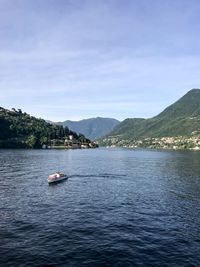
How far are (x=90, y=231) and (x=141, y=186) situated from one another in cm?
6110

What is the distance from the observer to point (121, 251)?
5466 cm

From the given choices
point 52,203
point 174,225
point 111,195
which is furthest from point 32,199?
point 174,225

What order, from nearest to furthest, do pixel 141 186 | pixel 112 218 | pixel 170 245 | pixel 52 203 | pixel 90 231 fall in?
pixel 170 245, pixel 90 231, pixel 112 218, pixel 52 203, pixel 141 186

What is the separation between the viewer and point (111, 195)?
338 feet

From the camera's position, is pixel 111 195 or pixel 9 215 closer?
pixel 9 215

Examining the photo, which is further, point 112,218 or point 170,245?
point 112,218

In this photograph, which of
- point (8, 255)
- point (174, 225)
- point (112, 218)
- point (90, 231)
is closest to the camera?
point (8, 255)

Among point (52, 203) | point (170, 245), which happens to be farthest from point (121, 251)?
point (52, 203)

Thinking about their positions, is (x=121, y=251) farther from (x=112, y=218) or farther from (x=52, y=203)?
(x=52, y=203)

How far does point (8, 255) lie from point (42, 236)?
987 cm

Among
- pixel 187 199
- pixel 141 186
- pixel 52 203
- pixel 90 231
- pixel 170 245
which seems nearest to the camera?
pixel 170 245

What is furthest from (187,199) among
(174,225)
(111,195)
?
(174,225)

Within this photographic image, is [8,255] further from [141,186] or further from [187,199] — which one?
[141,186]

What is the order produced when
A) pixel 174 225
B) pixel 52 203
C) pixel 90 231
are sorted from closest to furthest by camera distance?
1. pixel 90 231
2. pixel 174 225
3. pixel 52 203
